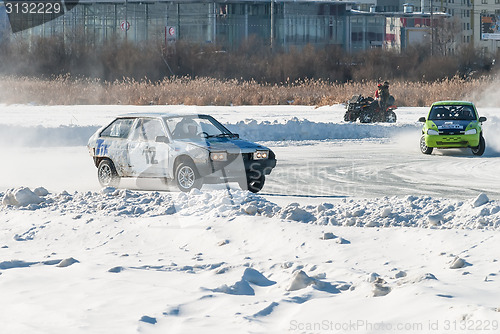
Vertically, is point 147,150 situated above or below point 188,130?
below

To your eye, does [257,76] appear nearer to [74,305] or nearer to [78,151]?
[78,151]

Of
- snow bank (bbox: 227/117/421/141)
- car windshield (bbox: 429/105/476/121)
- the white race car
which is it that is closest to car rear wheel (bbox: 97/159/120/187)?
the white race car

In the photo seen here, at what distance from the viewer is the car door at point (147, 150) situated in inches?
605

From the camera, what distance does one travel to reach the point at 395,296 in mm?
7777

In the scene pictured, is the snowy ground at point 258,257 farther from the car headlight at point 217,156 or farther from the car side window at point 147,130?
the car side window at point 147,130

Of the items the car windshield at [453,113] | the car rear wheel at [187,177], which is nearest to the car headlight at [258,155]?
the car rear wheel at [187,177]

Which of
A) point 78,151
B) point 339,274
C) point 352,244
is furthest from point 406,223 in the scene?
point 78,151

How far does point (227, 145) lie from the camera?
48.8ft

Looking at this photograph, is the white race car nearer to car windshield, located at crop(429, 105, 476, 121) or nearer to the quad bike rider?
car windshield, located at crop(429, 105, 476, 121)

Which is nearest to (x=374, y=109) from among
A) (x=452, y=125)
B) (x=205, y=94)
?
(x=452, y=125)

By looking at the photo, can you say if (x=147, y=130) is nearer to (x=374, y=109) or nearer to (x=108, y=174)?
(x=108, y=174)

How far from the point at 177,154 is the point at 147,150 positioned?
28.5 inches

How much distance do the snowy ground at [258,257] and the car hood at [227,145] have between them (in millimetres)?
736

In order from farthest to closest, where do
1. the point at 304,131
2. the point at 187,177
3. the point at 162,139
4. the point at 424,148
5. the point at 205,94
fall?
1. the point at 205,94
2. the point at 304,131
3. the point at 424,148
4. the point at 162,139
5. the point at 187,177
